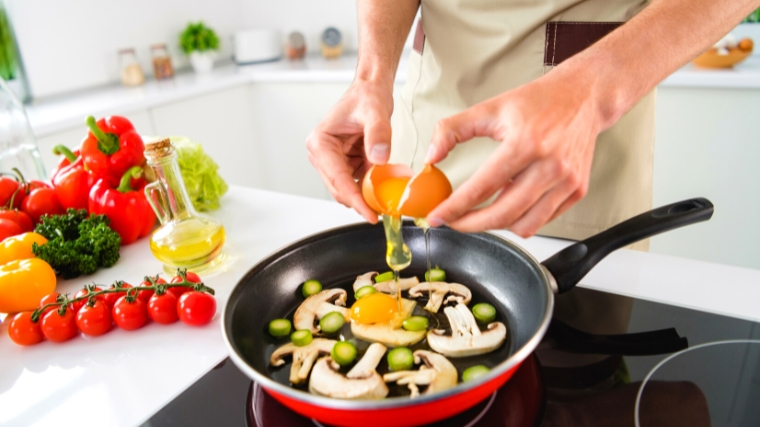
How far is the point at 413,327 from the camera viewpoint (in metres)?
0.85

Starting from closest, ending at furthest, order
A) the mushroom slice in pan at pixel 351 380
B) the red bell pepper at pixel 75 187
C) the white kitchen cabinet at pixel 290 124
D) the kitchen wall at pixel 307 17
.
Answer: the mushroom slice in pan at pixel 351 380 < the red bell pepper at pixel 75 187 < the white kitchen cabinet at pixel 290 124 < the kitchen wall at pixel 307 17

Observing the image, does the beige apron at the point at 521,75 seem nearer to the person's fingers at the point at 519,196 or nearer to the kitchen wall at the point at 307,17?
the person's fingers at the point at 519,196

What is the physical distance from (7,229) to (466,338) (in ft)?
3.34

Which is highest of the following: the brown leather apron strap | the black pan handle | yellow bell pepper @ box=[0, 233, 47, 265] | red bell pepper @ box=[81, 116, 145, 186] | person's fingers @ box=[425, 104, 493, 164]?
the brown leather apron strap

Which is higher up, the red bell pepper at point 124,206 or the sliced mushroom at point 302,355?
the red bell pepper at point 124,206

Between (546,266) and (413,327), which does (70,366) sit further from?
(546,266)

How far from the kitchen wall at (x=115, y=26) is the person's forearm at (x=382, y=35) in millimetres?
2055

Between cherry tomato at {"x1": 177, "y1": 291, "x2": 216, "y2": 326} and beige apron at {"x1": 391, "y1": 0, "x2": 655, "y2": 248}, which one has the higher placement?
beige apron at {"x1": 391, "y1": 0, "x2": 655, "y2": 248}

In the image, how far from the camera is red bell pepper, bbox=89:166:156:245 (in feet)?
4.00

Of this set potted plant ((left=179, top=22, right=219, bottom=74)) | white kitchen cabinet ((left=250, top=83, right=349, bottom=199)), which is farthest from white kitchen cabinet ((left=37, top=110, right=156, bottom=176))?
potted plant ((left=179, top=22, right=219, bottom=74))

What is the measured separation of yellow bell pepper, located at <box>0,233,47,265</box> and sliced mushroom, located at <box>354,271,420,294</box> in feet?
2.20

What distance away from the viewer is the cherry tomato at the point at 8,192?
128 cm

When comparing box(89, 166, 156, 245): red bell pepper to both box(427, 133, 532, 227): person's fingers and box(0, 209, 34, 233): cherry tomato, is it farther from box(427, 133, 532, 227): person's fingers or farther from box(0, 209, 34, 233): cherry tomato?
box(427, 133, 532, 227): person's fingers

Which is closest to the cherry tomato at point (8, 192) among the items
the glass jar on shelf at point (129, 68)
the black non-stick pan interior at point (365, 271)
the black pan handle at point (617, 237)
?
the black non-stick pan interior at point (365, 271)
